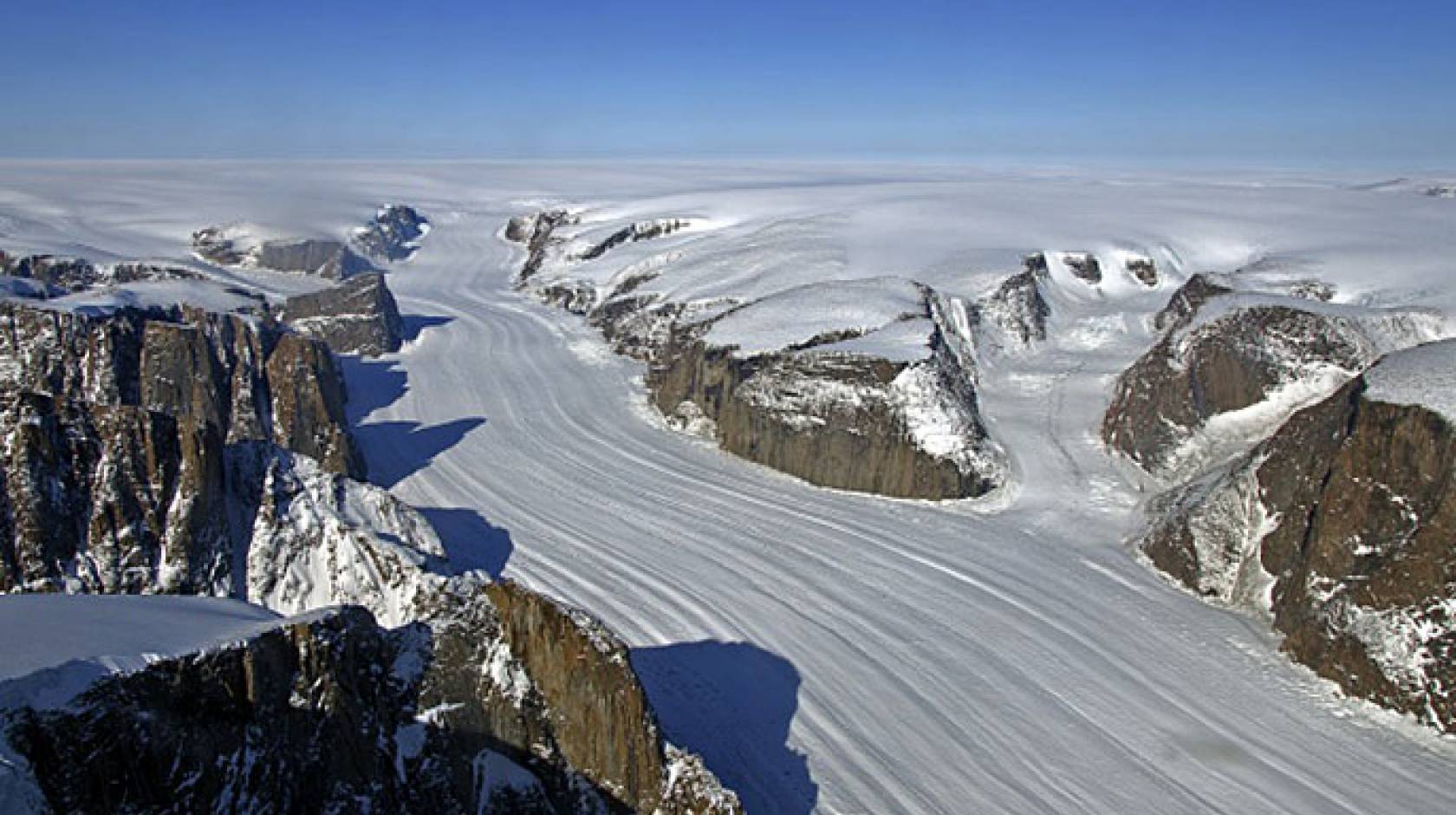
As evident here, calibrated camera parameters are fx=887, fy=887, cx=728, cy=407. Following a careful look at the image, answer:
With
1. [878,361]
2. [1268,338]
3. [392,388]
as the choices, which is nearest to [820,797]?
[878,361]

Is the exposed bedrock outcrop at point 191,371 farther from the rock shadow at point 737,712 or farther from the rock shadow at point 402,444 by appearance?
the rock shadow at point 737,712

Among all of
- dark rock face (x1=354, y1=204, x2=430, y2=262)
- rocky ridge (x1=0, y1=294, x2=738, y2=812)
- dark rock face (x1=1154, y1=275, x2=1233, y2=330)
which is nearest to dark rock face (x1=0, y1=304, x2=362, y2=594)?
rocky ridge (x1=0, y1=294, x2=738, y2=812)

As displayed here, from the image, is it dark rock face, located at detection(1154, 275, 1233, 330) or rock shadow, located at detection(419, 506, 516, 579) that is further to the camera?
dark rock face, located at detection(1154, 275, 1233, 330)

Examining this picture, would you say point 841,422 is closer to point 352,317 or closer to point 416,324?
point 352,317

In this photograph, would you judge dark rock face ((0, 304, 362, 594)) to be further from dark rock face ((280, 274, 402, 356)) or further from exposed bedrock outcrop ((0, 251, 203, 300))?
exposed bedrock outcrop ((0, 251, 203, 300))

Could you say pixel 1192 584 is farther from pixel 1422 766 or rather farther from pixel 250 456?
pixel 250 456

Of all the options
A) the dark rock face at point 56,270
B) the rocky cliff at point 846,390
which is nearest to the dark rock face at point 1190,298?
the rocky cliff at point 846,390
